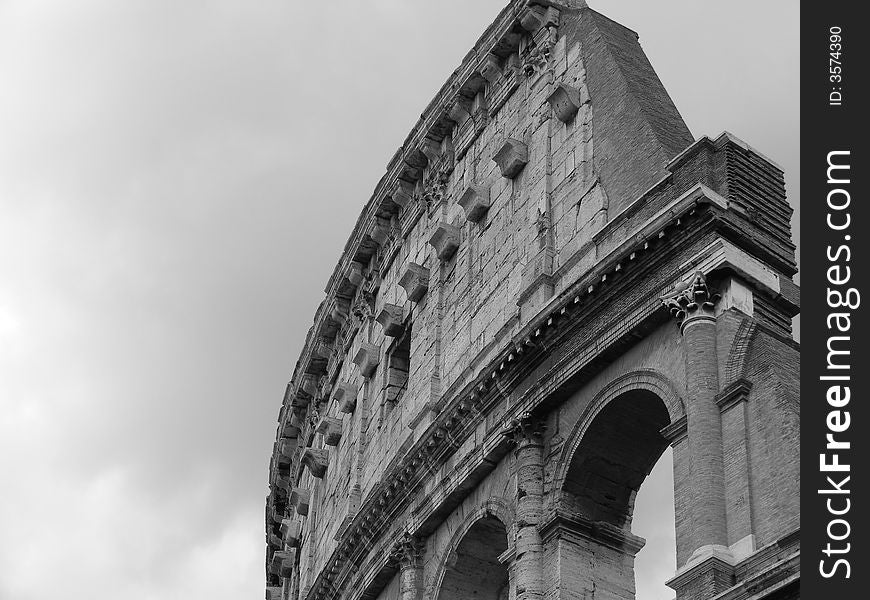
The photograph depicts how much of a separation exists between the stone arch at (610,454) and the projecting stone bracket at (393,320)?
28.0ft

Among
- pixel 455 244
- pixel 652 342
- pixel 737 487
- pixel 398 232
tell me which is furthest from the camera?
pixel 398 232

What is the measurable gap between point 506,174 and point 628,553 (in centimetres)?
789

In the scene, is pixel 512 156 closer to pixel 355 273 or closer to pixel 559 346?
pixel 559 346

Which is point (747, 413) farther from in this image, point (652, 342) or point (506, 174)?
point (506, 174)

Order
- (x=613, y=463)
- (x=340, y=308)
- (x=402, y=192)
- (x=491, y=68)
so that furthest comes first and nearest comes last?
1. (x=340, y=308)
2. (x=402, y=192)
3. (x=491, y=68)
4. (x=613, y=463)

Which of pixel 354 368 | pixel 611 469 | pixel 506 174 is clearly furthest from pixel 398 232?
pixel 611 469

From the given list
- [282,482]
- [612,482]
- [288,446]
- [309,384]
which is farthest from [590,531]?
[282,482]

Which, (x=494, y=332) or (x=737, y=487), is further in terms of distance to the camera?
(x=494, y=332)

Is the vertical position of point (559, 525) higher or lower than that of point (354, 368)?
lower

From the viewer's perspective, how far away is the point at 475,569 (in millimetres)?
26047

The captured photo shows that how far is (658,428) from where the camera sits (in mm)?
22828

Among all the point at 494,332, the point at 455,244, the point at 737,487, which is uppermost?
the point at 455,244

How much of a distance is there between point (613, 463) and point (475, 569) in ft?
13.1
